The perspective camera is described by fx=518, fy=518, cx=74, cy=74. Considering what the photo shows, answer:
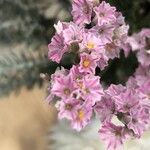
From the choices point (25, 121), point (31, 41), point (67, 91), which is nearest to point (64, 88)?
point (67, 91)

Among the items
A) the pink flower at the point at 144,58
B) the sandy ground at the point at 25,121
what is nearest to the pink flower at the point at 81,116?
the pink flower at the point at 144,58

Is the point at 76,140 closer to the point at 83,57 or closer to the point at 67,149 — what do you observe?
the point at 67,149

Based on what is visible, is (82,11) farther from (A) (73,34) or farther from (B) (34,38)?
(B) (34,38)

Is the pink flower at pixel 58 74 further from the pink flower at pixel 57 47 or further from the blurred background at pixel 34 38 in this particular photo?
the blurred background at pixel 34 38

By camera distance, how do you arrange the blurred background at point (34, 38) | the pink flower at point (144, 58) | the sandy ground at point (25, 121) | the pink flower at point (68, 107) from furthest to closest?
the sandy ground at point (25, 121) < the blurred background at point (34, 38) < the pink flower at point (144, 58) < the pink flower at point (68, 107)

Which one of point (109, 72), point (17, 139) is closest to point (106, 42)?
point (109, 72)

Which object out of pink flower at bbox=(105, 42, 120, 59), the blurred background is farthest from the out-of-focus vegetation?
pink flower at bbox=(105, 42, 120, 59)
